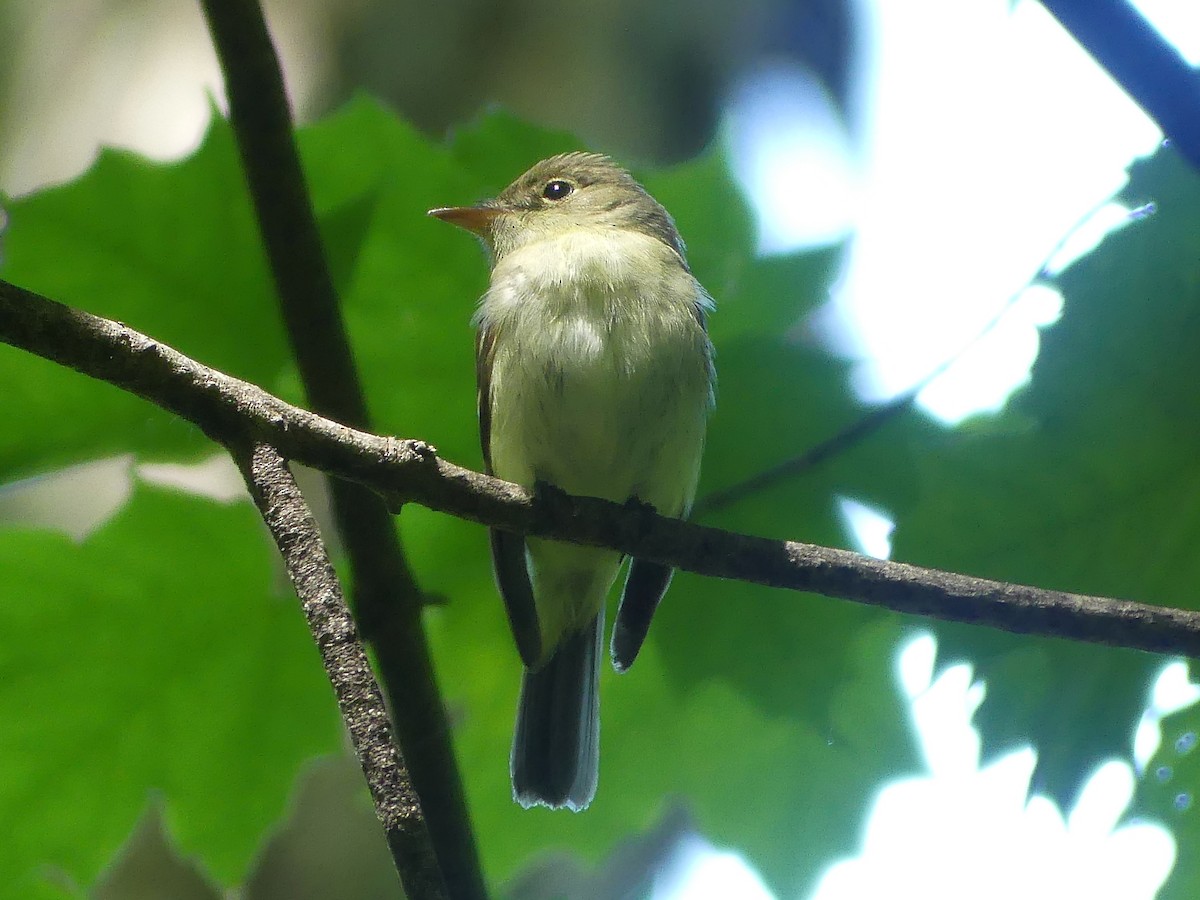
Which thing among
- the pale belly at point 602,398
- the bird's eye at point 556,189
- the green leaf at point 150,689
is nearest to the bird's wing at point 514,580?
the pale belly at point 602,398

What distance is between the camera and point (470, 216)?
2502 mm

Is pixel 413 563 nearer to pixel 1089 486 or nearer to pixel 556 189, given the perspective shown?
pixel 1089 486

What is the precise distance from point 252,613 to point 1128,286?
152cm

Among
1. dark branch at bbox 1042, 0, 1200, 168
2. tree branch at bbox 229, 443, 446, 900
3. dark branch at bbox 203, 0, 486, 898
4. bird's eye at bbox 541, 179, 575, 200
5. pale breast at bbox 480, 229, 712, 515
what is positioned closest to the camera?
tree branch at bbox 229, 443, 446, 900

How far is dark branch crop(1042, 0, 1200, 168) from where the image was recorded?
54.3 inches

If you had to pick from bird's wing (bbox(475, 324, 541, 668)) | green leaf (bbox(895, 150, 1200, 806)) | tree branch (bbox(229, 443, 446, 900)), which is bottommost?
tree branch (bbox(229, 443, 446, 900))

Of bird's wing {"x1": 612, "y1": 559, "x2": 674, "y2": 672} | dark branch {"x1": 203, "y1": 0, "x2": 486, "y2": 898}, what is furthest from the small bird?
dark branch {"x1": 203, "y1": 0, "x2": 486, "y2": 898}

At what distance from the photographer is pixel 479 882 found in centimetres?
179

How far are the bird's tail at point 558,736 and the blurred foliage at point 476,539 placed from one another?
6 cm

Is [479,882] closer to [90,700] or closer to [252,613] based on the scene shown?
[252,613]

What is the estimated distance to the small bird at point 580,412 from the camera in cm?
230

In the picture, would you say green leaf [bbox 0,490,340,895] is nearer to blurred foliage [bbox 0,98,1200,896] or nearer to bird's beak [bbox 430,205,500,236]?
blurred foliage [bbox 0,98,1200,896]

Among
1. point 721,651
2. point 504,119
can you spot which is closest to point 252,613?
point 721,651

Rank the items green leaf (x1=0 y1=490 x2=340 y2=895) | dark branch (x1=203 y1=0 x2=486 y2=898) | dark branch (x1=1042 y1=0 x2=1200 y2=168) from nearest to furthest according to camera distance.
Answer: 1. dark branch (x1=1042 y1=0 x2=1200 y2=168)
2. dark branch (x1=203 y1=0 x2=486 y2=898)
3. green leaf (x1=0 y1=490 x2=340 y2=895)
